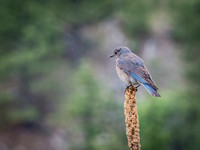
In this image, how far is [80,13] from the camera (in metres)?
26.9

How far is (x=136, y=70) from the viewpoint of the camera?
7.20 m

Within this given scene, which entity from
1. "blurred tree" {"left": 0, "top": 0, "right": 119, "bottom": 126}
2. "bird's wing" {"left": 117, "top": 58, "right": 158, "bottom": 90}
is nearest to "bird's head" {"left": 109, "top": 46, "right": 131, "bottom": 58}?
"bird's wing" {"left": 117, "top": 58, "right": 158, "bottom": 90}

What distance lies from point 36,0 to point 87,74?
8940 millimetres

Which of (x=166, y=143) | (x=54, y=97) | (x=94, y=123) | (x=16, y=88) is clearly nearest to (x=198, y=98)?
(x=166, y=143)

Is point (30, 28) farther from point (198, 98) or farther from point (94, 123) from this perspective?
point (198, 98)

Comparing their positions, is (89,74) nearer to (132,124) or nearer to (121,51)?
(121,51)

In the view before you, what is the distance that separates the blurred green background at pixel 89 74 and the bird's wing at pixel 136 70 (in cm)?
976

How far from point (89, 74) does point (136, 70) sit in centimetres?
1154

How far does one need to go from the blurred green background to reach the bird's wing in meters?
9.76

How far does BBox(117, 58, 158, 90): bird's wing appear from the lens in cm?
666

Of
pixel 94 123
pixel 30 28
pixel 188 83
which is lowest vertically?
pixel 94 123

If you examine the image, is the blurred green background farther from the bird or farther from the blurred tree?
the bird

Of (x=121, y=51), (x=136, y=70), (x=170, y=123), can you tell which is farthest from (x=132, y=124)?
(x=170, y=123)

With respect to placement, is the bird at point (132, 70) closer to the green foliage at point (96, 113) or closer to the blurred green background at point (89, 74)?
the blurred green background at point (89, 74)
